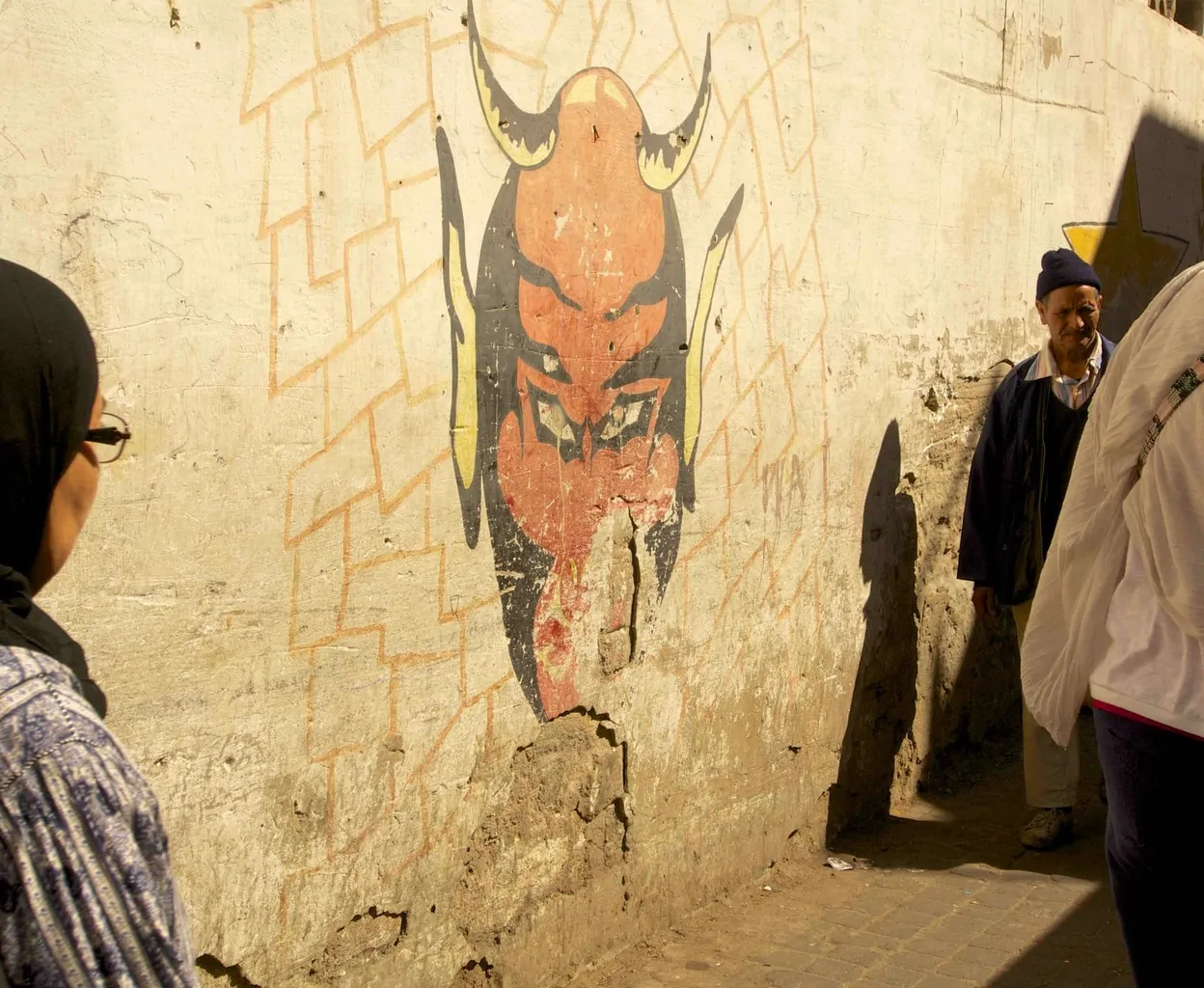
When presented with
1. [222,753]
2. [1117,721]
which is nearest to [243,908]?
[222,753]

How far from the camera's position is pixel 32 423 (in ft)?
3.81

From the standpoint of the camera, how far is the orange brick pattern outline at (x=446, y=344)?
102 inches

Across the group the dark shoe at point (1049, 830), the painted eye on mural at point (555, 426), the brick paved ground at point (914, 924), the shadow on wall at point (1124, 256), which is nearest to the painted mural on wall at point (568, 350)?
the painted eye on mural at point (555, 426)

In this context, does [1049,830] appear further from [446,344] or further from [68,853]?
[68,853]

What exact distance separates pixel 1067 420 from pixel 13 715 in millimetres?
4078

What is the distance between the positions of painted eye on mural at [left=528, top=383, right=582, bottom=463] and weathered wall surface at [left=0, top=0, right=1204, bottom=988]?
15 millimetres

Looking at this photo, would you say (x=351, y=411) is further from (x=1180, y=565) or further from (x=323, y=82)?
(x=1180, y=565)

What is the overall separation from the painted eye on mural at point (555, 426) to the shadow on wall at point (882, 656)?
64.1 inches

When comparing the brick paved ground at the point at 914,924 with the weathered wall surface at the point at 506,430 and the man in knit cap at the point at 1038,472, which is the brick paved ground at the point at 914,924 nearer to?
the weathered wall surface at the point at 506,430

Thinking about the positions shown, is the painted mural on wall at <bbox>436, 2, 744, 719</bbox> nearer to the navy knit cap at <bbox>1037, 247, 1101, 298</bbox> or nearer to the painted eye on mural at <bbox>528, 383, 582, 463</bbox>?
the painted eye on mural at <bbox>528, 383, 582, 463</bbox>

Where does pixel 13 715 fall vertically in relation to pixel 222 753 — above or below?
above

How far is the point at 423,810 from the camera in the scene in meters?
2.96

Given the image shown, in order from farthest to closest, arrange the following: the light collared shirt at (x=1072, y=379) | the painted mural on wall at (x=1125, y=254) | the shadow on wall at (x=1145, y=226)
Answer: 1. the shadow on wall at (x=1145, y=226)
2. the painted mural on wall at (x=1125, y=254)
3. the light collared shirt at (x=1072, y=379)

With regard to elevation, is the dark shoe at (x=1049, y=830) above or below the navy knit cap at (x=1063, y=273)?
below
